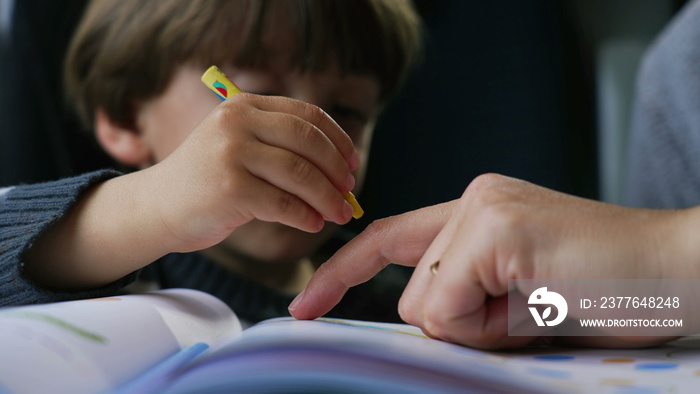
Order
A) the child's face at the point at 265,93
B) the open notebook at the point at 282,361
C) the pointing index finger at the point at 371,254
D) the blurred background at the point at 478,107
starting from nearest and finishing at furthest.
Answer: the open notebook at the point at 282,361 → the pointing index finger at the point at 371,254 → the child's face at the point at 265,93 → the blurred background at the point at 478,107

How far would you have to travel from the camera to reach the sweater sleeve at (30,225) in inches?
16.7

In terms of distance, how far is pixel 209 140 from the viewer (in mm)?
398

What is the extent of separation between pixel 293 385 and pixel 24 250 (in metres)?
0.29

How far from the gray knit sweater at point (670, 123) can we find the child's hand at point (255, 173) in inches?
21.0

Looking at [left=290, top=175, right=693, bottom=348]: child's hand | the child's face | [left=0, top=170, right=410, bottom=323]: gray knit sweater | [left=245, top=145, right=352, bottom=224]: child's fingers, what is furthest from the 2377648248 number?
the child's face

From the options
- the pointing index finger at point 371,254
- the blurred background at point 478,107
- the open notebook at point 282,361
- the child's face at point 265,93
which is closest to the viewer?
the open notebook at point 282,361

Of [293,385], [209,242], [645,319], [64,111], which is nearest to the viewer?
[293,385]

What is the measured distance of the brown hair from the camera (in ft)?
2.41

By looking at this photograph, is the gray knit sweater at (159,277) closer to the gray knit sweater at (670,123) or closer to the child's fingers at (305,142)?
the child's fingers at (305,142)

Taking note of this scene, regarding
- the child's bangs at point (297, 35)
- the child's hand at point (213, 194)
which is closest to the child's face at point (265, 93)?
the child's bangs at point (297, 35)

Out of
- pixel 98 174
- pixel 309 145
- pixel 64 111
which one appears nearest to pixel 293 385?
pixel 309 145

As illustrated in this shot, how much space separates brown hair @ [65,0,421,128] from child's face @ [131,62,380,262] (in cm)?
2

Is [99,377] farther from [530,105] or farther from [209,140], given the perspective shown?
[530,105]

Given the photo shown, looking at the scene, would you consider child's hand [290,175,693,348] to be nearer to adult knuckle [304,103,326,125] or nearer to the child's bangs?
adult knuckle [304,103,326,125]
